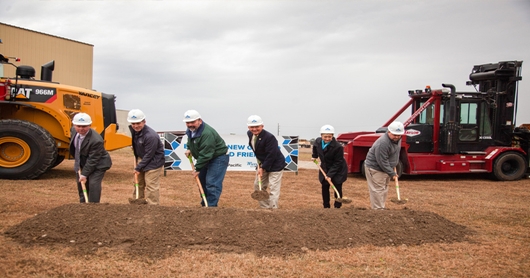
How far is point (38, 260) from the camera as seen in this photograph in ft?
14.4

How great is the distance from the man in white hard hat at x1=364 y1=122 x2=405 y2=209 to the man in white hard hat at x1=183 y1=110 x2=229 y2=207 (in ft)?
7.22

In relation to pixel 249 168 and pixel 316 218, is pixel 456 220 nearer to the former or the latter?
pixel 316 218

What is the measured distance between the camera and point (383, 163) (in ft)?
21.4

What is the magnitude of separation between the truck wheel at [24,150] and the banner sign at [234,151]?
3094 mm

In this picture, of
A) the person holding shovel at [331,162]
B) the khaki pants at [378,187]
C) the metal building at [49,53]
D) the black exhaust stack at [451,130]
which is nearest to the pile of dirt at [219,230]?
the khaki pants at [378,187]

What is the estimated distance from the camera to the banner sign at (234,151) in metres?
12.2

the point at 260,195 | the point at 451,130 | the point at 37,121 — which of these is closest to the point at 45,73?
Answer: the point at 37,121

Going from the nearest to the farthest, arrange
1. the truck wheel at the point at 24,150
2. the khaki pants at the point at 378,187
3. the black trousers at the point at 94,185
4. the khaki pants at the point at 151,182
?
the black trousers at the point at 94,185 → the khaki pants at the point at 151,182 → the khaki pants at the point at 378,187 → the truck wheel at the point at 24,150

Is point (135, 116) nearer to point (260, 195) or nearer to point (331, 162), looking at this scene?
point (260, 195)

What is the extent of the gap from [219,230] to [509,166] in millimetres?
11339

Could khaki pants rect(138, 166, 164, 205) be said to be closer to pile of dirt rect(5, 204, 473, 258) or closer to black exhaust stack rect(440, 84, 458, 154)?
pile of dirt rect(5, 204, 473, 258)

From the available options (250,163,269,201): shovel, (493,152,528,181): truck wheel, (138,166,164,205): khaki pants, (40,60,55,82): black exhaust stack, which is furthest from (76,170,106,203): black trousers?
(493,152,528,181): truck wheel

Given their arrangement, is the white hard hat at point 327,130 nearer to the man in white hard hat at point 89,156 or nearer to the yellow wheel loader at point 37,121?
the man in white hard hat at point 89,156

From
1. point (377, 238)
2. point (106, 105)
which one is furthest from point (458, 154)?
point (106, 105)
